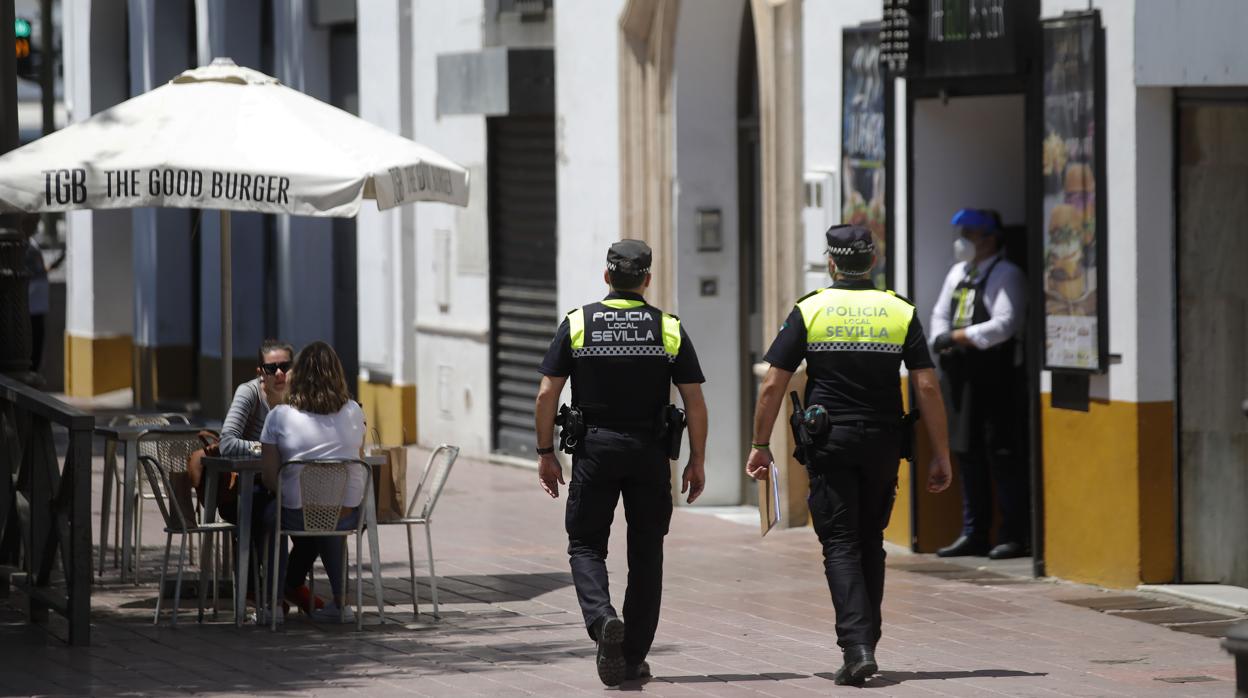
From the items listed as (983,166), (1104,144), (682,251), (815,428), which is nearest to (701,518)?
(682,251)

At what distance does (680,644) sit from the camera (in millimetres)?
9617

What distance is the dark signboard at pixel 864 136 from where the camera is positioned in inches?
492

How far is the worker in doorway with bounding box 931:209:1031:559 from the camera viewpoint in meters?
12.0

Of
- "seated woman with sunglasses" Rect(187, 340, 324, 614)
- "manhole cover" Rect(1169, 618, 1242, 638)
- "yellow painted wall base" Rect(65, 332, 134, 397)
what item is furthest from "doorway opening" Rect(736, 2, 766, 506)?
"yellow painted wall base" Rect(65, 332, 134, 397)

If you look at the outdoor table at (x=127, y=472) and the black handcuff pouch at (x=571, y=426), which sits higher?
the black handcuff pouch at (x=571, y=426)

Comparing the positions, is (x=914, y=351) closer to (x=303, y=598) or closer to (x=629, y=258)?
(x=629, y=258)

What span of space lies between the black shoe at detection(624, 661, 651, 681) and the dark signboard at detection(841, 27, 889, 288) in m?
4.40

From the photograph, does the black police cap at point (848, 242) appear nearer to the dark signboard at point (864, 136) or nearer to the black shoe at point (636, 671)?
the black shoe at point (636, 671)

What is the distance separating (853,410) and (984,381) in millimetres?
3699

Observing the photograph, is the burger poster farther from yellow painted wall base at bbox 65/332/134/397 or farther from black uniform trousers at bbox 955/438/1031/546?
yellow painted wall base at bbox 65/332/134/397

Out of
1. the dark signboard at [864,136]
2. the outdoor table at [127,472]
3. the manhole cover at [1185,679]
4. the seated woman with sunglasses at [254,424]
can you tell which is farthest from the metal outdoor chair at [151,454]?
the manhole cover at [1185,679]

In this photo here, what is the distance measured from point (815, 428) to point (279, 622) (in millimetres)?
2928

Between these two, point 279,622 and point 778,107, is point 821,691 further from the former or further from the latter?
point 778,107

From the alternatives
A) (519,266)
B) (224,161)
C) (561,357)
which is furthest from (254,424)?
(519,266)
